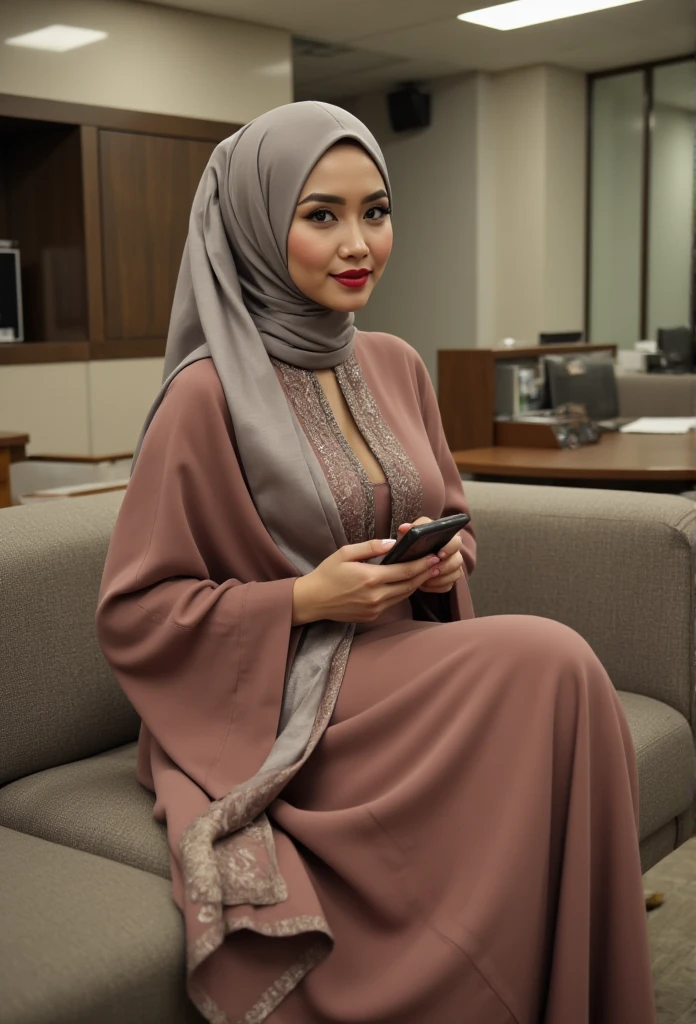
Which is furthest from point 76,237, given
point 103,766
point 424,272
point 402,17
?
point 103,766

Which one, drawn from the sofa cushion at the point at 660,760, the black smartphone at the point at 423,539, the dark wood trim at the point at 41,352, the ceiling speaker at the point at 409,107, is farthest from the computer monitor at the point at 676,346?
the black smartphone at the point at 423,539

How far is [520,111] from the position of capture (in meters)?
8.35

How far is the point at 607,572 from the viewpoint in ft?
6.63

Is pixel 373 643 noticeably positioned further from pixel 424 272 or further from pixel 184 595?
pixel 424 272

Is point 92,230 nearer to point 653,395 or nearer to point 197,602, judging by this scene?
point 653,395

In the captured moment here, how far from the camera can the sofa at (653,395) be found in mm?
4586

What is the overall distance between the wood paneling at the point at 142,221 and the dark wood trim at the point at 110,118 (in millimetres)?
50

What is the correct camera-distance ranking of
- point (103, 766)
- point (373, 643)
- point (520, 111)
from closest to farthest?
point (373, 643), point (103, 766), point (520, 111)

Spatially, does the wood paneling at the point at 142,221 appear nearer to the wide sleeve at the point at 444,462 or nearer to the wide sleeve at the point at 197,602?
the wide sleeve at the point at 444,462

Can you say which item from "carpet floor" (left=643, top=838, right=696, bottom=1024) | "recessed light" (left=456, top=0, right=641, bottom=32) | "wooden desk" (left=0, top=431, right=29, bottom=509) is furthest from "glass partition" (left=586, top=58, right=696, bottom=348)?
"carpet floor" (left=643, top=838, right=696, bottom=1024)

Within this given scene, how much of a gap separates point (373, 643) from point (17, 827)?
0.59 meters

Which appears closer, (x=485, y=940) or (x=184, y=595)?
(x=485, y=940)

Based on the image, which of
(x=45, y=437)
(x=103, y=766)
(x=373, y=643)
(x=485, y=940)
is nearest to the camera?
(x=485, y=940)

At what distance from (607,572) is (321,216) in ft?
2.87
